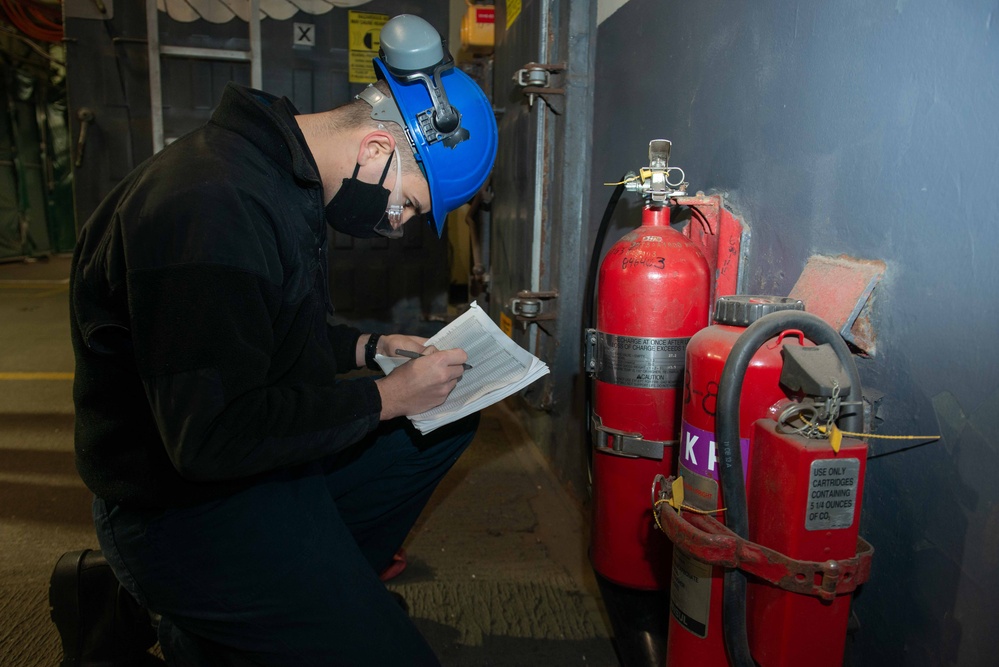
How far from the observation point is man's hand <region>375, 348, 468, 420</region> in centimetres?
133

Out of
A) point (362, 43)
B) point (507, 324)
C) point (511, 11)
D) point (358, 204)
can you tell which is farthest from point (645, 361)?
point (362, 43)

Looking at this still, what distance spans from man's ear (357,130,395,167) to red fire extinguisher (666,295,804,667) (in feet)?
2.35

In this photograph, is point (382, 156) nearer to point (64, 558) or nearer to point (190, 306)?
point (190, 306)

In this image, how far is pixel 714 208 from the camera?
5.16 feet

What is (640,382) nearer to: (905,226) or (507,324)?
(905,226)

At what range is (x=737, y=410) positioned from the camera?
102cm

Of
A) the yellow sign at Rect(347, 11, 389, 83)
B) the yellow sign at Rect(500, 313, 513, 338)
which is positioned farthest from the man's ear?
the yellow sign at Rect(347, 11, 389, 83)

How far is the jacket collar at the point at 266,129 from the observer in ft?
4.05

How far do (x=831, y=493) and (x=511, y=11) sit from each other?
2.52 metres

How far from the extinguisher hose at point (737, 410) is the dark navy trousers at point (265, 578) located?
23.7 inches

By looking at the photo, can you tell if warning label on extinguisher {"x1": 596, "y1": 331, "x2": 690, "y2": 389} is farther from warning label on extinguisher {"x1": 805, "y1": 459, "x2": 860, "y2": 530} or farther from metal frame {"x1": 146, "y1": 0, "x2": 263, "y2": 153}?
metal frame {"x1": 146, "y1": 0, "x2": 263, "y2": 153}

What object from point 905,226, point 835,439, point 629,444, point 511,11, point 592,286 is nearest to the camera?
point 835,439

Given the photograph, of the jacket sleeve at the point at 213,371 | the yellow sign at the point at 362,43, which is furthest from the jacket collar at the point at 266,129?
the yellow sign at the point at 362,43

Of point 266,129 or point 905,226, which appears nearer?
point 905,226
